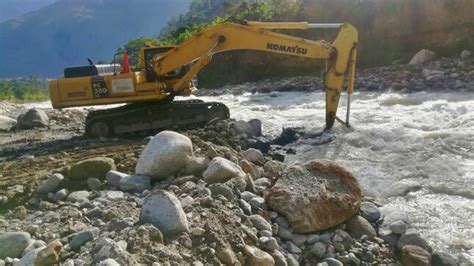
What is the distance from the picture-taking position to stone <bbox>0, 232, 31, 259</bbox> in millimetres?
3941

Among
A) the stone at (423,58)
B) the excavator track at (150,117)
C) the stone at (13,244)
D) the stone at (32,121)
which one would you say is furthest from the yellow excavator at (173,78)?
the stone at (423,58)

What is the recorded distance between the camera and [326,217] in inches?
197

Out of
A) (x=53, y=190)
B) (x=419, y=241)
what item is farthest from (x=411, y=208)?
(x=53, y=190)

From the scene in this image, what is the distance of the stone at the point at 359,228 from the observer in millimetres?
5031

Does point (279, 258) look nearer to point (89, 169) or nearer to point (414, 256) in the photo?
point (414, 256)

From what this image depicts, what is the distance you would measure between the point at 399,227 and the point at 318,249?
3.37 ft

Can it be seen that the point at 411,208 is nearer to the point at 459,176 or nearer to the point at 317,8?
the point at 459,176

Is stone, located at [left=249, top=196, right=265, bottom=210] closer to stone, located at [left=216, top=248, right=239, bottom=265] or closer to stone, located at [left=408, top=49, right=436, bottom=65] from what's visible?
stone, located at [left=216, top=248, right=239, bottom=265]

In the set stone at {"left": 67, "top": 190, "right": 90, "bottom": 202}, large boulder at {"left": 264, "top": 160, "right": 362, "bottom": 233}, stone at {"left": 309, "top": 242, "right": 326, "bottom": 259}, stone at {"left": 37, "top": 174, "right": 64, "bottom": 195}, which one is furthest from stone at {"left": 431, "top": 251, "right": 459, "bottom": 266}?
stone at {"left": 37, "top": 174, "right": 64, "bottom": 195}

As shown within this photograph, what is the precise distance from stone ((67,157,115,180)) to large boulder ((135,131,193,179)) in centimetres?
46

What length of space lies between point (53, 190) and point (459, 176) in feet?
18.5

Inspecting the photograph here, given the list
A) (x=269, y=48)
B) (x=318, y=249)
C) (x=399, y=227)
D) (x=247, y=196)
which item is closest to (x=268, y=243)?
(x=318, y=249)

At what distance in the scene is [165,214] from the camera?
420 centimetres

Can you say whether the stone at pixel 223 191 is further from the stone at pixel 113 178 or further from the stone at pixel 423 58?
the stone at pixel 423 58
